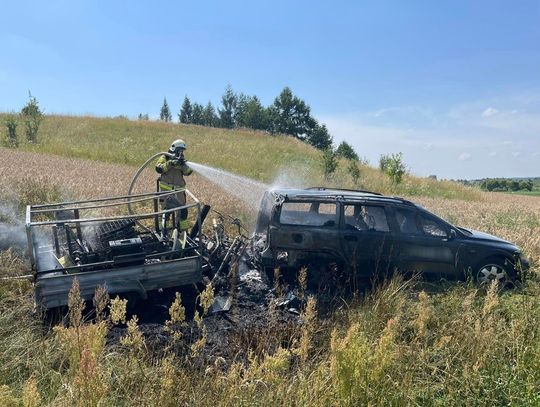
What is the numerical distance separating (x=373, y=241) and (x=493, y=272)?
2079mm

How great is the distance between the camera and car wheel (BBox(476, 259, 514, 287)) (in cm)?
684

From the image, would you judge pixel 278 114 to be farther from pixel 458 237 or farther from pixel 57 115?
pixel 458 237

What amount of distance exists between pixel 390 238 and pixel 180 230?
3462 mm

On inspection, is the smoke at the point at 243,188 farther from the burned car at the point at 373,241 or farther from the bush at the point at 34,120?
the bush at the point at 34,120

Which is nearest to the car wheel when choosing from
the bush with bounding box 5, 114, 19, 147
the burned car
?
the burned car

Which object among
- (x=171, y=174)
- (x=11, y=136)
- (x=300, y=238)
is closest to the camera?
(x=300, y=238)

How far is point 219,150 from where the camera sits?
32.8 meters

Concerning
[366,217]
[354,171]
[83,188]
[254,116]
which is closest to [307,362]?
[366,217]

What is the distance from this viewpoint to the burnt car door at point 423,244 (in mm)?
6707

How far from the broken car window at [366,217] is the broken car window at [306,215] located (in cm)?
25

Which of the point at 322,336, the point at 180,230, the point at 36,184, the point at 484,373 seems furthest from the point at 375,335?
the point at 36,184

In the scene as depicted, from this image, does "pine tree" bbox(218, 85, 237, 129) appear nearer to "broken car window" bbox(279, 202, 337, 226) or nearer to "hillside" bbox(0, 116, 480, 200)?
"hillside" bbox(0, 116, 480, 200)

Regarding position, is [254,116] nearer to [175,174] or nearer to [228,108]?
[228,108]

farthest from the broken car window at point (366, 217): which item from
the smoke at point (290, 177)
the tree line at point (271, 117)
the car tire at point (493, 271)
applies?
the tree line at point (271, 117)
